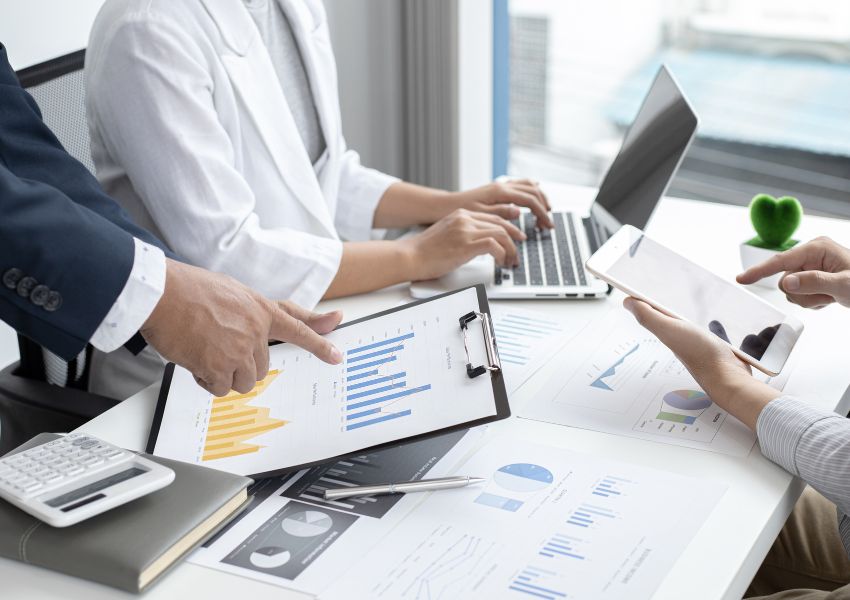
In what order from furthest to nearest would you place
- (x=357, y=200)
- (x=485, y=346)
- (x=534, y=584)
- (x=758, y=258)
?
1. (x=357, y=200)
2. (x=758, y=258)
3. (x=485, y=346)
4. (x=534, y=584)

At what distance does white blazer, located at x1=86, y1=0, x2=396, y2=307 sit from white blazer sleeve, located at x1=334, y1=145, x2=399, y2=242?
23 centimetres

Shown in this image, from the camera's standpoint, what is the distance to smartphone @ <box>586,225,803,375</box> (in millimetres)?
1143

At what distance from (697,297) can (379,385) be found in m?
0.43

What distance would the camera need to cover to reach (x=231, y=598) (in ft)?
2.58

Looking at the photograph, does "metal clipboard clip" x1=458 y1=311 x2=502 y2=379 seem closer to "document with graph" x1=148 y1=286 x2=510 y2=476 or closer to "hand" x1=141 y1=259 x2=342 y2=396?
"document with graph" x1=148 y1=286 x2=510 y2=476

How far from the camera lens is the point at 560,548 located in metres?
0.83

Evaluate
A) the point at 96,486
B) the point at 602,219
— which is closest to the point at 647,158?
the point at 602,219

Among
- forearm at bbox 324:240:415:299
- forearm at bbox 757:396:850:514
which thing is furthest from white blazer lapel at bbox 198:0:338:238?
forearm at bbox 757:396:850:514

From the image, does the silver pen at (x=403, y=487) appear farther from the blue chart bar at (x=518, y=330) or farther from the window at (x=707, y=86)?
the window at (x=707, y=86)

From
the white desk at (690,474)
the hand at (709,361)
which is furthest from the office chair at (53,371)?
the hand at (709,361)

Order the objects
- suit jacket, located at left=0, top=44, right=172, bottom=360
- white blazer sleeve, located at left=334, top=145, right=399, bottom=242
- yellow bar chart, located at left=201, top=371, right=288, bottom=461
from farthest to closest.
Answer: white blazer sleeve, located at left=334, top=145, right=399, bottom=242 < yellow bar chart, located at left=201, top=371, right=288, bottom=461 < suit jacket, located at left=0, top=44, right=172, bottom=360

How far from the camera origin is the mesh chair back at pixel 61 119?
1.33m

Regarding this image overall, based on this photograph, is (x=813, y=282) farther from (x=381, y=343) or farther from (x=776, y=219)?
(x=381, y=343)

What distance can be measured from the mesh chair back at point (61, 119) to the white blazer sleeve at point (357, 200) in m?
0.47
